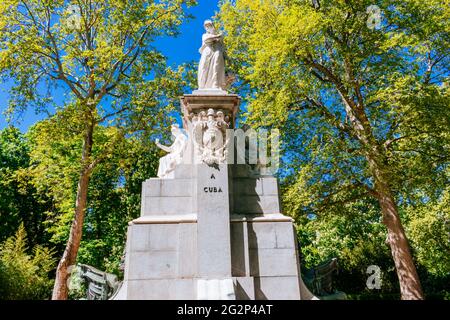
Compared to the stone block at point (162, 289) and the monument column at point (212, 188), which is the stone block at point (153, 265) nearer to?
the stone block at point (162, 289)

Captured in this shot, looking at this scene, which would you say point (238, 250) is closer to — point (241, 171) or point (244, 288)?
point (244, 288)

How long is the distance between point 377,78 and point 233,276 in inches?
482

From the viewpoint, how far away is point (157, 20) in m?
21.1

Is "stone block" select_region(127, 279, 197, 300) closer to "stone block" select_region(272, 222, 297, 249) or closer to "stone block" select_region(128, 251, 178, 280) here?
"stone block" select_region(128, 251, 178, 280)

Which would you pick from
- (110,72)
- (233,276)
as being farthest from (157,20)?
(233,276)

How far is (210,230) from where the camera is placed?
24.9 feet

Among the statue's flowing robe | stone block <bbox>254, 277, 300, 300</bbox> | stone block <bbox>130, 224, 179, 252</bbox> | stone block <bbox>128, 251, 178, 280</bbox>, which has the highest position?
the statue's flowing robe

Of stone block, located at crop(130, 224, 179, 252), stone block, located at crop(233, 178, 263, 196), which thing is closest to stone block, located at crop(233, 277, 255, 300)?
stone block, located at crop(130, 224, 179, 252)

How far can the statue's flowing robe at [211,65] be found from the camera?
30.2ft

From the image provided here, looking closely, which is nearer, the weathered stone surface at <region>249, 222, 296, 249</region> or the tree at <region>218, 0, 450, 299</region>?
the weathered stone surface at <region>249, 222, 296, 249</region>

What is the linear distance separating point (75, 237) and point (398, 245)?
1407 centimetres

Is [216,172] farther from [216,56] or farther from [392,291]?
[392,291]

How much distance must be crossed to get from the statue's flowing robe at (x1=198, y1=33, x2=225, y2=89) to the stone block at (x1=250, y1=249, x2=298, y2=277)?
4113 mm

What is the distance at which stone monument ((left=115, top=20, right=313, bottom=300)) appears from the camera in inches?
289
